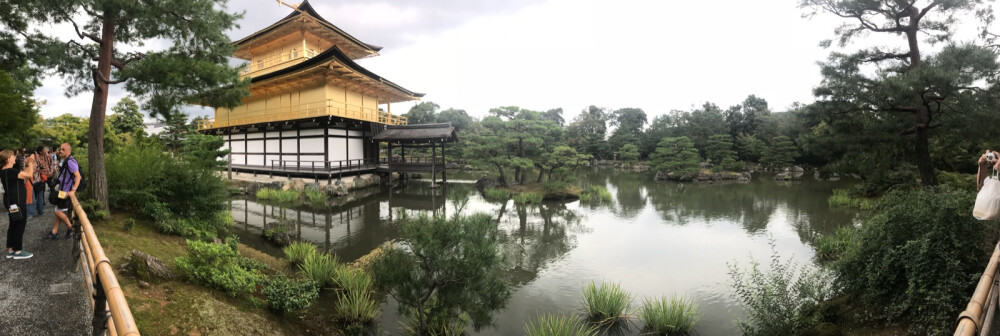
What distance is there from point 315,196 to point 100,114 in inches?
327

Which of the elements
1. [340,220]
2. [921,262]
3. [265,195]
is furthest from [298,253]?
[265,195]

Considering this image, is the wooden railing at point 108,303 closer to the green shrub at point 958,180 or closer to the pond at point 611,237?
the pond at point 611,237

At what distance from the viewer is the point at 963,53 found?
27.6ft

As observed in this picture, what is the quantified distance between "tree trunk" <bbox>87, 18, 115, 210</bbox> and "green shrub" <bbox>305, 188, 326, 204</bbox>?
788cm

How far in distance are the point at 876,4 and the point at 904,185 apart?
17.7ft

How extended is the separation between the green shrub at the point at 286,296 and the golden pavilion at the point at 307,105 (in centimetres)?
1341

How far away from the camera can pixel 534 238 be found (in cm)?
1023

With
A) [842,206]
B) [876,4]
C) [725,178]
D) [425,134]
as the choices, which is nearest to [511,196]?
[425,134]

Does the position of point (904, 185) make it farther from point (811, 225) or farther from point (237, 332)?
point (237, 332)

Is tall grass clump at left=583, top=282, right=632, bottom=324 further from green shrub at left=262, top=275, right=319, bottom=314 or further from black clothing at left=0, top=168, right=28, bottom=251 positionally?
black clothing at left=0, top=168, right=28, bottom=251

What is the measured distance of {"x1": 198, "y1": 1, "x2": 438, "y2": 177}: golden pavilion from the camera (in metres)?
18.5

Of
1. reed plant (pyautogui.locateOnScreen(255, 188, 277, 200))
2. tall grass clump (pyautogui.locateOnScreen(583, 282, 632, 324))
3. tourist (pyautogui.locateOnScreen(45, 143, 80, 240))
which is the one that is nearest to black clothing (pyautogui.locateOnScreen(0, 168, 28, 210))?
tourist (pyautogui.locateOnScreen(45, 143, 80, 240))

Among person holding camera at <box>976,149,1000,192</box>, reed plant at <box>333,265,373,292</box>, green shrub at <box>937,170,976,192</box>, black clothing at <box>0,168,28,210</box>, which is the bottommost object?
reed plant at <box>333,265,373,292</box>

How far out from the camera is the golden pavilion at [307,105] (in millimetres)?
18453
